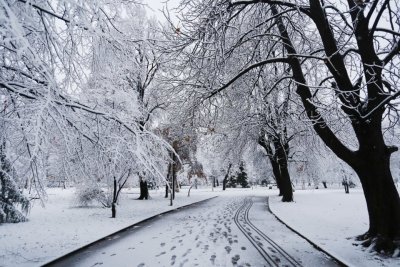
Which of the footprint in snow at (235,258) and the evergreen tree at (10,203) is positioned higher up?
the evergreen tree at (10,203)

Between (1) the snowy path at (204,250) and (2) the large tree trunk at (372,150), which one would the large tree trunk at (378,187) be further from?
(1) the snowy path at (204,250)

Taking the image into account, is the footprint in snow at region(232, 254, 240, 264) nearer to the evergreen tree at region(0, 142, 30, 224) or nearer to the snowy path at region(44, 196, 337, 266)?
the snowy path at region(44, 196, 337, 266)

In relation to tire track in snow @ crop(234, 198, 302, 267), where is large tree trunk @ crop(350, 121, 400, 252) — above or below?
above

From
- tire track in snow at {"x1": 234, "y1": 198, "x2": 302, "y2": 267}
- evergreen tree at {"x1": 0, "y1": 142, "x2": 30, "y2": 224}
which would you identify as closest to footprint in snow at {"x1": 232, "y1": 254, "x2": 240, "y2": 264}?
tire track in snow at {"x1": 234, "y1": 198, "x2": 302, "y2": 267}

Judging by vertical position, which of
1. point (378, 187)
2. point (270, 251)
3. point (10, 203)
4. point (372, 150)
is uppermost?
point (372, 150)

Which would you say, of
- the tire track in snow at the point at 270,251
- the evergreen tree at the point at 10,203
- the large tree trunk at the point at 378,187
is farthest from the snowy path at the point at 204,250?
the evergreen tree at the point at 10,203

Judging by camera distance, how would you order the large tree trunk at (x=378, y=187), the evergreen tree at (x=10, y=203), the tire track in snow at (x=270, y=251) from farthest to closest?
the evergreen tree at (x=10, y=203) < the large tree trunk at (x=378, y=187) < the tire track in snow at (x=270, y=251)

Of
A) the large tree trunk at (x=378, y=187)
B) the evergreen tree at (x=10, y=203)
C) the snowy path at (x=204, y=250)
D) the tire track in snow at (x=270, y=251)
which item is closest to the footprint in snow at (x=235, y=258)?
the snowy path at (x=204, y=250)

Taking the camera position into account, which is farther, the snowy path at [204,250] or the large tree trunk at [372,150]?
the large tree trunk at [372,150]

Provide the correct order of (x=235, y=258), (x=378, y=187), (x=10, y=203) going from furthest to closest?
(x=10, y=203) < (x=378, y=187) < (x=235, y=258)

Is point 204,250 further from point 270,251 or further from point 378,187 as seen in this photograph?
point 378,187

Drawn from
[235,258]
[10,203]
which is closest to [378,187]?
[235,258]

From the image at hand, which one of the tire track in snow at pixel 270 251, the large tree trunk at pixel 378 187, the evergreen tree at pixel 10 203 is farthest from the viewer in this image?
the evergreen tree at pixel 10 203

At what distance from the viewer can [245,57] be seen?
11094mm
